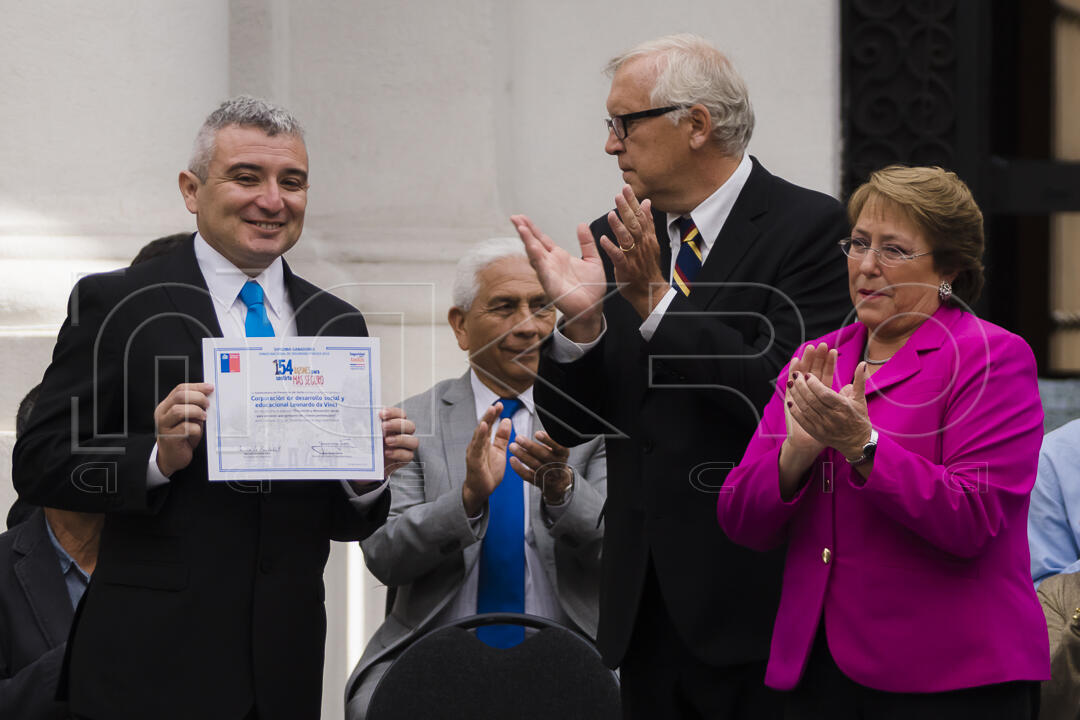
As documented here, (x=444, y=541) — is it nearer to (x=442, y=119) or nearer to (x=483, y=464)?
(x=483, y=464)

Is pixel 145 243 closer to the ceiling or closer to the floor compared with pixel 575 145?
closer to the floor

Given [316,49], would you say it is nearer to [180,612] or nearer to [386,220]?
[386,220]

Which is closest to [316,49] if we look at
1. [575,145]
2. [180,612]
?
[575,145]

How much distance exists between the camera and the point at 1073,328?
5.69 m

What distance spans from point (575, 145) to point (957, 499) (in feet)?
10.8

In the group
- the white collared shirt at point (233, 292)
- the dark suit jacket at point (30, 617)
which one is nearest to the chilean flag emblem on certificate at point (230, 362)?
the white collared shirt at point (233, 292)

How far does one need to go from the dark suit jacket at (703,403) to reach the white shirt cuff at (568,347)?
0.02m

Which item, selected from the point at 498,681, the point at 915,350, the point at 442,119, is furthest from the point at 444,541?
the point at 442,119

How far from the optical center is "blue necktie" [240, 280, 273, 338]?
9.76ft

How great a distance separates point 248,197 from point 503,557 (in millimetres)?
1394

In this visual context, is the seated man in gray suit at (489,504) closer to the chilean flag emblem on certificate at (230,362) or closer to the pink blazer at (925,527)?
the chilean flag emblem on certificate at (230,362)

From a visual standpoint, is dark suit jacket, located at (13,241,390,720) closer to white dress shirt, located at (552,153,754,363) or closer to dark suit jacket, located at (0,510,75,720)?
dark suit jacket, located at (0,510,75,720)

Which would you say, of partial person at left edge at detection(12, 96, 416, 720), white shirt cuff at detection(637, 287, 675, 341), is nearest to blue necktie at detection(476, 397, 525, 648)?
partial person at left edge at detection(12, 96, 416, 720)

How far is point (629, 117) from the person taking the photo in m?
3.20
